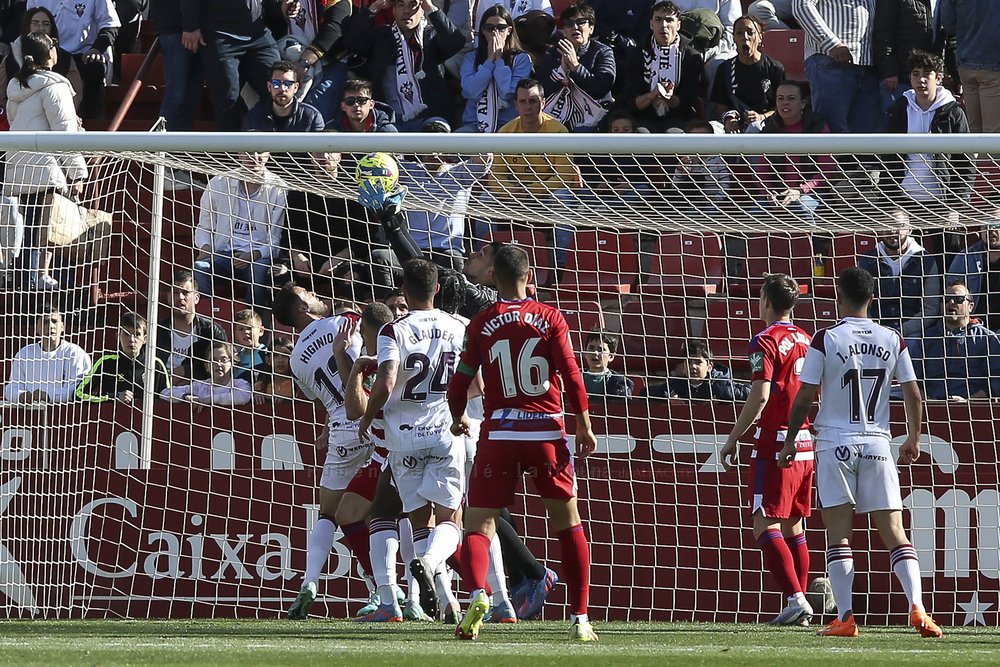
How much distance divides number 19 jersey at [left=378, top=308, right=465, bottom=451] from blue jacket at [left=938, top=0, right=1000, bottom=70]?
5.99 metres

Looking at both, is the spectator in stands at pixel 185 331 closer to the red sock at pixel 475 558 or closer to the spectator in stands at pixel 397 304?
the spectator in stands at pixel 397 304

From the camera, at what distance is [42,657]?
489 cm

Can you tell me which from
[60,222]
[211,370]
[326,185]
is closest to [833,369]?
[326,185]

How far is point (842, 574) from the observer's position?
6133 mm

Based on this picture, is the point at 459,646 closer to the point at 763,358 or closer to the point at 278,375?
the point at 763,358

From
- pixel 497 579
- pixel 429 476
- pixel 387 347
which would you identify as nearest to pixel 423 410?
pixel 429 476

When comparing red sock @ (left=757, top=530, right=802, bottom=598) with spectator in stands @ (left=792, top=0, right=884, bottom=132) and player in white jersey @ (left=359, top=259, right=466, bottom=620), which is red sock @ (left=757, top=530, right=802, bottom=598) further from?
spectator in stands @ (left=792, top=0, right=884, bottom=132)

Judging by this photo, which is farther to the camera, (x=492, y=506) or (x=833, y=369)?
(x=833, y=369)

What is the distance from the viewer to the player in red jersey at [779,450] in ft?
22.4

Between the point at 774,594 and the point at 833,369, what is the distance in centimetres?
233

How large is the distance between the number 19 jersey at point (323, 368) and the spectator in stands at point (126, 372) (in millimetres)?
1263

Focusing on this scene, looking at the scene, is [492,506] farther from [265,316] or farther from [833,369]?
[265,316]

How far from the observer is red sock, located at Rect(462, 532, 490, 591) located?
570 cm

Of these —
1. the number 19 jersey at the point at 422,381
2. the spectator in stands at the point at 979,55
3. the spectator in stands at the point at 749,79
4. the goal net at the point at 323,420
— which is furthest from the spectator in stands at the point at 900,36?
the number 19 jersey at the point at 422,381
